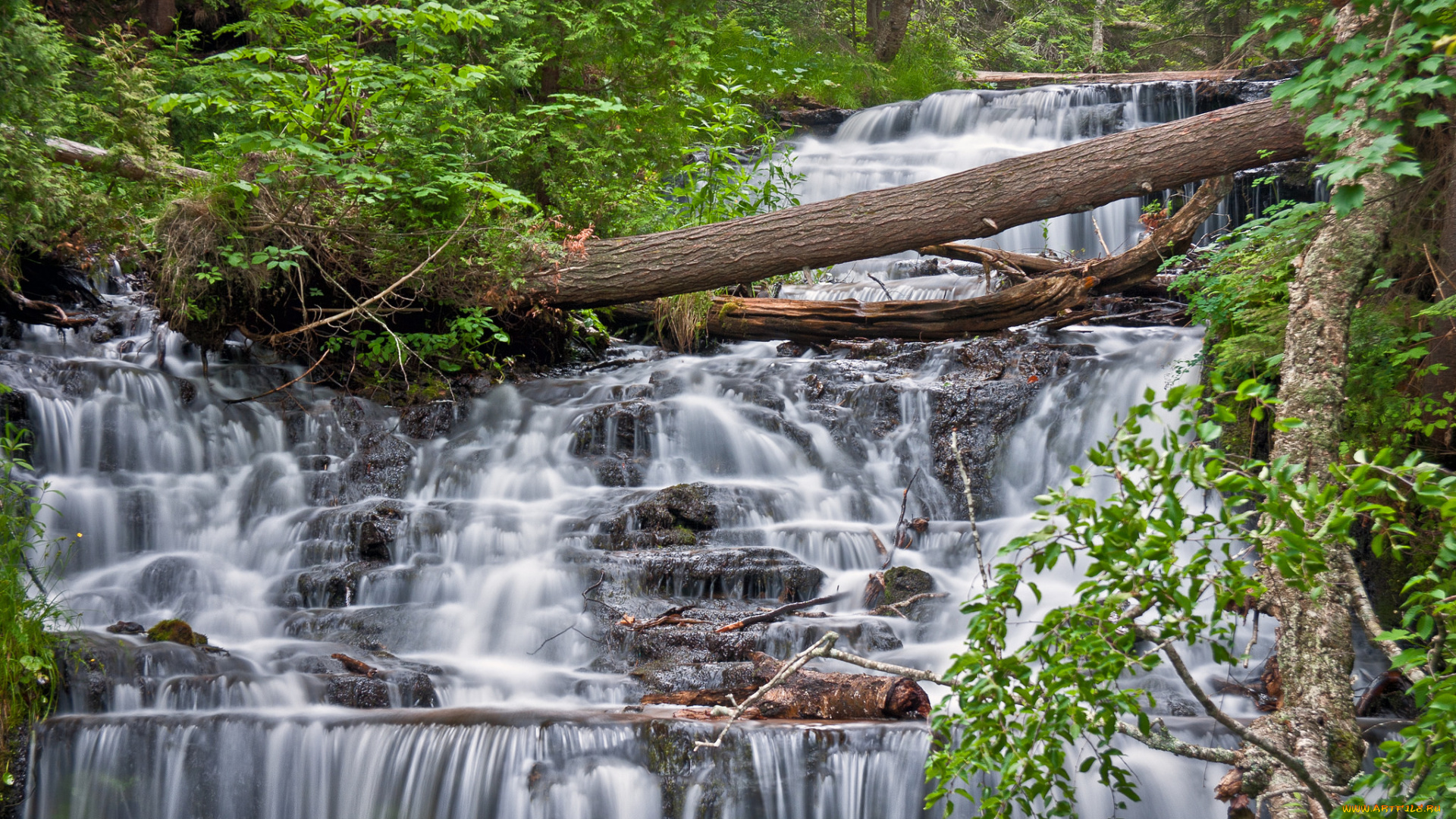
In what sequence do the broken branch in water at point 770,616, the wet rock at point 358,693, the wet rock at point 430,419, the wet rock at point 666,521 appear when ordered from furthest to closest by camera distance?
1. the wet rock at point 430,419
2. the wet rock at point 666,521
3. the broken branch in water at point 770,616
4. the wet rock at point 358,693

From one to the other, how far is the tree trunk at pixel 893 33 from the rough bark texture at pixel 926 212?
11.1 meters

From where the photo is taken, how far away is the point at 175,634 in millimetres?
5121

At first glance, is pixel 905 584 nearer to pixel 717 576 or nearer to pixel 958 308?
pixel 717 576

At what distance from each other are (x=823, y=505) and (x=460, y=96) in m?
4.81

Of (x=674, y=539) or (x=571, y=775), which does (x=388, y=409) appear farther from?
(x=571, y=775)

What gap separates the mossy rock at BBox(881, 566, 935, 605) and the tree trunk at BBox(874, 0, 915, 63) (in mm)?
13722

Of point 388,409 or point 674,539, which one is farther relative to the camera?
point 388,409

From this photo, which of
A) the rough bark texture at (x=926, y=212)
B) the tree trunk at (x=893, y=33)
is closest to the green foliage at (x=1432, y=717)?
the rough bark texture at (x=926, y=212)

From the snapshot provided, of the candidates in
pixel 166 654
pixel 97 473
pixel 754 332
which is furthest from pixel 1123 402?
pixel 97 473

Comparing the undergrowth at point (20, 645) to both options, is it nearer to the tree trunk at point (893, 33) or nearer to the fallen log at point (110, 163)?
the fallen log at point (110, 163)

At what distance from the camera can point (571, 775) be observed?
4.00m

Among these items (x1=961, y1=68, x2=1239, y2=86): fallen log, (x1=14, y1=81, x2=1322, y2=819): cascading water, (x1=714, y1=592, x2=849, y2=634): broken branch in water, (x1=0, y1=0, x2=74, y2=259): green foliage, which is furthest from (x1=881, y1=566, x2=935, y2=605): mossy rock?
(x1=961, y1=68, x2=1239, y2=86): fallen log

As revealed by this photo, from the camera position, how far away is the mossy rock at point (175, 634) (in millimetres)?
5090

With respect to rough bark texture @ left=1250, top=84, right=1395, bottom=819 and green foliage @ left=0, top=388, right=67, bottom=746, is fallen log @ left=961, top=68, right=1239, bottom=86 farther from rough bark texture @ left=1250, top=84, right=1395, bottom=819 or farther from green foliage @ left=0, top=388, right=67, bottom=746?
green foliage @ left=0, top=388, right=67, bottom=746
